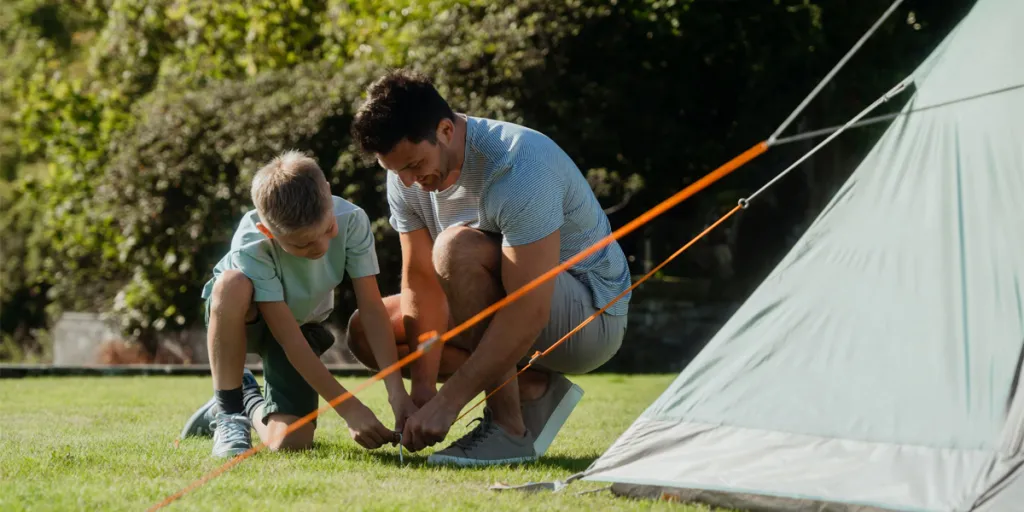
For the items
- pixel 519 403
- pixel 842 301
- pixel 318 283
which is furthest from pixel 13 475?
pixel 842 301

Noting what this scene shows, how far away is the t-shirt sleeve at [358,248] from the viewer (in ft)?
11.8

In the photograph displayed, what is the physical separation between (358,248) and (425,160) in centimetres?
58

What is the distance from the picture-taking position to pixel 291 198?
10.5 feet

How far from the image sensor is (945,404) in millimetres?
2523

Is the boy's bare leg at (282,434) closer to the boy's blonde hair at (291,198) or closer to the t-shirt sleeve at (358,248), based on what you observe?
the t-shirt sleeve at (358,248)

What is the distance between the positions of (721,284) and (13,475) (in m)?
7.10

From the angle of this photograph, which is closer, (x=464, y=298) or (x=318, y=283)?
(x=464, y=298)

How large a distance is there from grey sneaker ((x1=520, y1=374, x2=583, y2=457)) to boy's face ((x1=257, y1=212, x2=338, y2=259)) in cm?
77

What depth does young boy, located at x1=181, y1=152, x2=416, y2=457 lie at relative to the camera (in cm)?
325

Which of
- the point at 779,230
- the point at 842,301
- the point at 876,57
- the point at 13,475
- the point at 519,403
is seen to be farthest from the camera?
the point at 779,230

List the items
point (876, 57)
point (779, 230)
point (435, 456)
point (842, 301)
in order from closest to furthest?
point (842, 301) < point (435, 456) < point (876, 57) < point (779, 230)

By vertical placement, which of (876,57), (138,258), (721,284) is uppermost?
(876,57)

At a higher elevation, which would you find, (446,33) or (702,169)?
(446,33)

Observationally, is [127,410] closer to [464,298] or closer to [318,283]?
[318,283]
